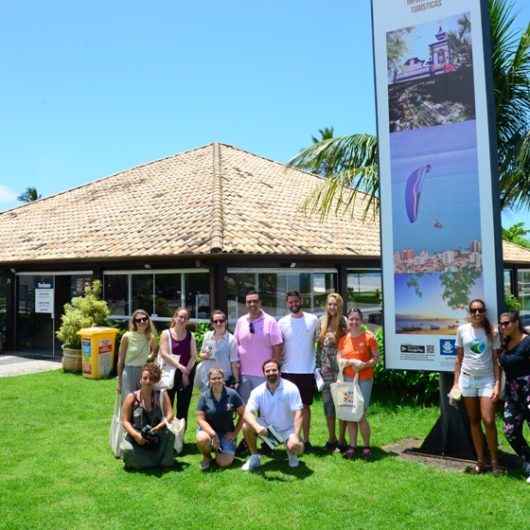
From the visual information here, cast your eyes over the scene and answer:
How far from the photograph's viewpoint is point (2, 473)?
6039 millimetres

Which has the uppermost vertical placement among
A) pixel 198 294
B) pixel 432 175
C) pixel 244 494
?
pixel 432 175

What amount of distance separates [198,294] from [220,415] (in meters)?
6.89

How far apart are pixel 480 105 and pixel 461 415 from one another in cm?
323

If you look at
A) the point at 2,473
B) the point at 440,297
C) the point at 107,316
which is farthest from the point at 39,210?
the point at 440,297

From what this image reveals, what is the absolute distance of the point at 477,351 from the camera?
18.3ft

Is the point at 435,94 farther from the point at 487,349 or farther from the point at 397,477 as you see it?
the point at 397,477

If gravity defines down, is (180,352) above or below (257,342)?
below

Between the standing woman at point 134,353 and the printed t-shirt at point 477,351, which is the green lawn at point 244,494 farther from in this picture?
the printed t-shirt at point 477,351

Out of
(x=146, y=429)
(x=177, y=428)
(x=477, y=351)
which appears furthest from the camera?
(x=177, y=428)

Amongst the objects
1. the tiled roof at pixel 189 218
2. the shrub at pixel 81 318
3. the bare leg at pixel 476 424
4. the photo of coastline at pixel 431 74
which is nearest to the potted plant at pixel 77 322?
the shrub at pixel 81 318

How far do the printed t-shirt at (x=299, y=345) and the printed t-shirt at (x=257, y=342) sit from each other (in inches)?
5.1

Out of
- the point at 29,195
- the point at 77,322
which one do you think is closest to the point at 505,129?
the point at 77,322

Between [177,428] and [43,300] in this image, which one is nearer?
[177,428]

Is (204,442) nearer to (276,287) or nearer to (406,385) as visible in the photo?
(406,385)
